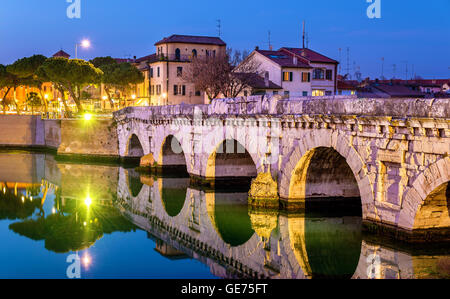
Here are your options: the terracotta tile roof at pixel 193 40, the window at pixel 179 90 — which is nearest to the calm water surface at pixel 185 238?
the window at pixel 179 90

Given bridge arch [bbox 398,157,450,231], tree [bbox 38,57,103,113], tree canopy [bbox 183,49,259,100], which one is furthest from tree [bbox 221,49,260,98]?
bridge arch [bbox 398,157,450,231]

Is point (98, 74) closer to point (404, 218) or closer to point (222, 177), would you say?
point (222, 177)

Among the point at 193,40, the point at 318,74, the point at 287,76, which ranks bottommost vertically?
the point at 287,76

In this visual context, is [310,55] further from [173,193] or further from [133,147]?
[173,193]

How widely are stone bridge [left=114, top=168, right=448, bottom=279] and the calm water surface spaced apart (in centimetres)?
3

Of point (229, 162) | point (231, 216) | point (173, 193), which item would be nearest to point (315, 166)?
point (231, 216)

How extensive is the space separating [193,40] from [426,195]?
5749 centimetres

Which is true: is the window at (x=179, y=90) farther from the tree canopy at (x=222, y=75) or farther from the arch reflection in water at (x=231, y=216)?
the arch reflection in water at (x=231, y=216)

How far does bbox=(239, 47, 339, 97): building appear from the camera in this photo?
56.8 m

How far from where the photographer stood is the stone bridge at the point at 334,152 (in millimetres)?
15789

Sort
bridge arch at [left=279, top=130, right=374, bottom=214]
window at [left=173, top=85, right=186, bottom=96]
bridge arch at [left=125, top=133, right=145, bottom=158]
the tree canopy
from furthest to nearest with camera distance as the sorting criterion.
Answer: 1. window at [left=173, top=85, right=186, bottom=96]
2. the tree canopy
3. bridge arch at [left=125, top=133, right=145, bottom=158]
4. bridge arch at [left=279, top=130, right=374, bottom=214]

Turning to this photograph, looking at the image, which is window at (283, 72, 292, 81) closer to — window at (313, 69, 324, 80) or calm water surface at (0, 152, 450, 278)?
window at (313, 69, 324, 80)

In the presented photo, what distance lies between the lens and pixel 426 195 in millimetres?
15648

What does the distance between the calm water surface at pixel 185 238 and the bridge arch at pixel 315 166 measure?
1022 millimetres
